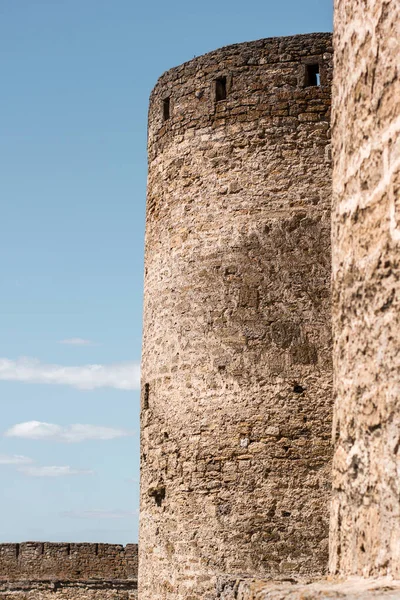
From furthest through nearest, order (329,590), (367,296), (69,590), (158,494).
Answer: (69,590)
(158,494)
(367,296)
(329,590)

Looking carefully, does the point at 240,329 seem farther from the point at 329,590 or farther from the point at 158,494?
the point at 329,590

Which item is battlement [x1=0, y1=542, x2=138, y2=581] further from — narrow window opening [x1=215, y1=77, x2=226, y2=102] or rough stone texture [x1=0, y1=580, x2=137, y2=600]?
narrow window opening [x1=215, y1=77, x2=226, y2=102]

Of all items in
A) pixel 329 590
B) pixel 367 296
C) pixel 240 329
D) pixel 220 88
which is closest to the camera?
pixel 329 590

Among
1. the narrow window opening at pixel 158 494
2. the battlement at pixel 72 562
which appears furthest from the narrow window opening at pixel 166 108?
the battlement at pixel 72 562

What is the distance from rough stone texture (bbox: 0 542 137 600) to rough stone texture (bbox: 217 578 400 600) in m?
13.9

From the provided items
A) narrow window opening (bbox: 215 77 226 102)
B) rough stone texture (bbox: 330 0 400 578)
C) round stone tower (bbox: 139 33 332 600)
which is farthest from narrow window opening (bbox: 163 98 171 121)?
rough stone texture (bbox: 330 0 400 578)

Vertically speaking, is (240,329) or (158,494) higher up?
(240,329)

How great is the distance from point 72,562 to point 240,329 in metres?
9.61

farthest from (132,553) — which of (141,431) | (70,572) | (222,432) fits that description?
(222,432)

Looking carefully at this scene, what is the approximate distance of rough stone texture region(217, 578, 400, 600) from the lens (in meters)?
2.17

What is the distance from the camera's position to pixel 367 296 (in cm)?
255

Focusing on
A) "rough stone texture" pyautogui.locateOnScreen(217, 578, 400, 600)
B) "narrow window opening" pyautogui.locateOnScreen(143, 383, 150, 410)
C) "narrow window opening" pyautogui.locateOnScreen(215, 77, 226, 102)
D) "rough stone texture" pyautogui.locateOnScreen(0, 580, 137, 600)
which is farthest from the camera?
"rough stone texture" pyautogui.locateOnScreen(0, 580, 137, 600)

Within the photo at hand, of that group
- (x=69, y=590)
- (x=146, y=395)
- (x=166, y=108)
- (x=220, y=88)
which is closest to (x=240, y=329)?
(x=146, y=395)

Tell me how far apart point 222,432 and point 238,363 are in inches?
23.7
